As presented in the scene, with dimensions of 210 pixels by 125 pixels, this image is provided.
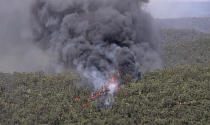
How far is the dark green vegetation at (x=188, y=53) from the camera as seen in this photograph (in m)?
79.8

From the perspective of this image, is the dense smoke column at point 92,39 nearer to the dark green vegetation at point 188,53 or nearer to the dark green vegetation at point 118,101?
the dark green vegetation at point 118,101

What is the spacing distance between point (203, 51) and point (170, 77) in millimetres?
47599

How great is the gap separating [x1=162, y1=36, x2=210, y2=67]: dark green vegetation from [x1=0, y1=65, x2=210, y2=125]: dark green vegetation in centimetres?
3469

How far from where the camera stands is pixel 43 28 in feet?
192

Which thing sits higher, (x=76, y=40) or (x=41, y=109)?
(x=76, y=40)

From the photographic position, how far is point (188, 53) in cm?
9031

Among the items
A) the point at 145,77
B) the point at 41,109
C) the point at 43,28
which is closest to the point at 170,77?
Result: the point at 145,77

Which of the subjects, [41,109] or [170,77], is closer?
[41,109]

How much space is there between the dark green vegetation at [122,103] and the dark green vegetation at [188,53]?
114 ft

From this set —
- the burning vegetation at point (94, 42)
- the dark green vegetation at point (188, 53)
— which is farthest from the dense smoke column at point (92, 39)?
the dark green vegetation at point (188, 53)

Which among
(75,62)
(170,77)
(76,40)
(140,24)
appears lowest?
(170,77)

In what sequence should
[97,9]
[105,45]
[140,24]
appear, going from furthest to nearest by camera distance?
[140,24]
[97,9]
[105,45]

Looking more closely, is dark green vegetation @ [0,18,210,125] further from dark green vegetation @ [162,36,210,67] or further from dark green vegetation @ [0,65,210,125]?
dark green vegetation @ [162,36,210,67]

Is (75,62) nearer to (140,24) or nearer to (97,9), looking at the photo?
(97,9)
